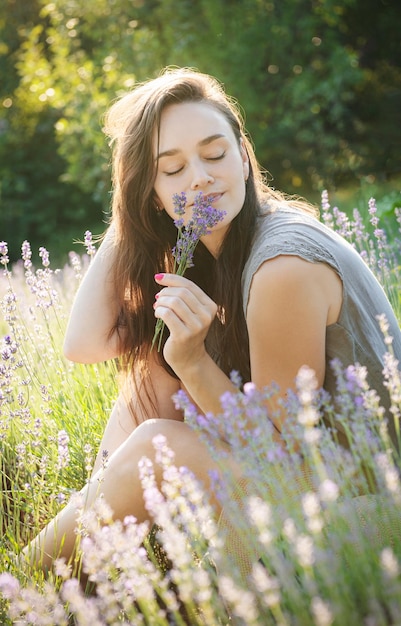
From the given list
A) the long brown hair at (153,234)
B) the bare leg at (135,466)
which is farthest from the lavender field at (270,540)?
the long brown hair at (153,234)

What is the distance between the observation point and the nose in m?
2.50

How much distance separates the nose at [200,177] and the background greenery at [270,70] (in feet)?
22.2

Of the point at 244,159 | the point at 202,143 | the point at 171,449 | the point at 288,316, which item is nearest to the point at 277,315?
the point at 288,316

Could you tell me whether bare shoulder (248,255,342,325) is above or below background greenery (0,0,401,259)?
below

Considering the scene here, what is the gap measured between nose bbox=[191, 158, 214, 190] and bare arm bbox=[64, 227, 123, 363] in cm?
61

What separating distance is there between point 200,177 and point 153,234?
47cm

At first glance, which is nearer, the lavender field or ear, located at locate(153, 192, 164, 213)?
the lavender field

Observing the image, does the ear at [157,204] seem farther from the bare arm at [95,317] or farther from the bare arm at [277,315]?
the bare arm at [277,315]

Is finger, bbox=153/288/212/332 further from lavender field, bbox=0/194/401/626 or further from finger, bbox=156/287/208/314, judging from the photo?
lavender field, bbox=0/194/401/626

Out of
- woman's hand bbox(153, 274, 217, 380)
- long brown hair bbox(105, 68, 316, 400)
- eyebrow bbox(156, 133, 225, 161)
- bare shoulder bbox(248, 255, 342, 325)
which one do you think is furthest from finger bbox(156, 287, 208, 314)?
eyebrow bbox(156, 133, 225, 161)

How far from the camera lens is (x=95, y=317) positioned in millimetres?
3035

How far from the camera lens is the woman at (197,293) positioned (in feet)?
7.43

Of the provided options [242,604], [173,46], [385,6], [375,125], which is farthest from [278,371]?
[385,6]

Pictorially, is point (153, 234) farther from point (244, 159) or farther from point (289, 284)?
point (289, 284)
